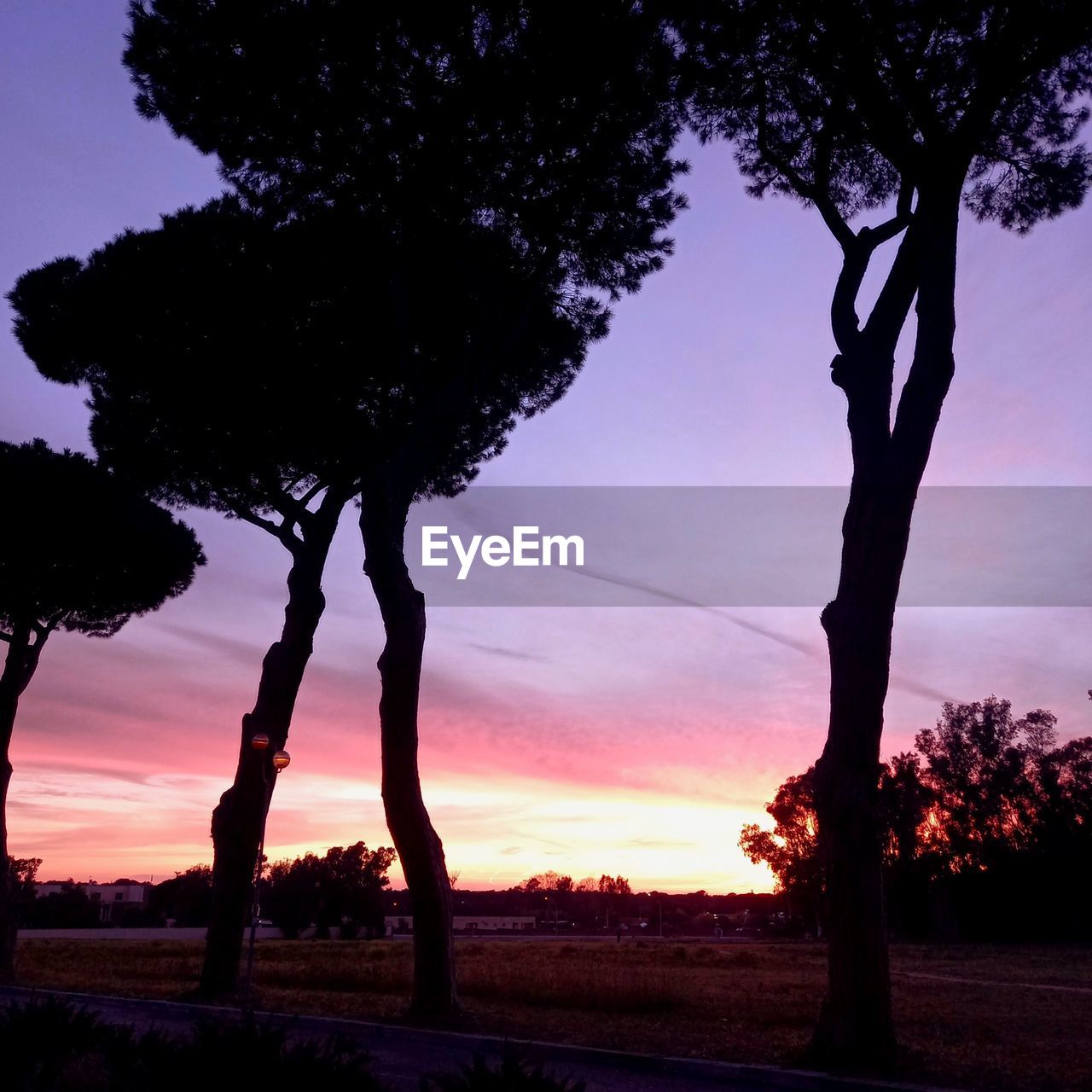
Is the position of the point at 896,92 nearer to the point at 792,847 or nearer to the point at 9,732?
the point at 9,732

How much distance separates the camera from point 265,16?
13.5 m

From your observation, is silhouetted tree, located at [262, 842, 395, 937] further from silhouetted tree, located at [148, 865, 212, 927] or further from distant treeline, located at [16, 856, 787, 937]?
silhouetted tree, located at [148, 865, 212, 927]

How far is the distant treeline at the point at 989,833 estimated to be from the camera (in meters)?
53.1

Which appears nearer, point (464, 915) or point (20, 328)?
point (20, 328)

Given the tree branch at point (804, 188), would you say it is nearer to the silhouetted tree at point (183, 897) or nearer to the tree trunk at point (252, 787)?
the tree trunk at point (252, 787)

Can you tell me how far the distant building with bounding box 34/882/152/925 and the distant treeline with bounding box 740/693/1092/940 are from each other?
55.7m

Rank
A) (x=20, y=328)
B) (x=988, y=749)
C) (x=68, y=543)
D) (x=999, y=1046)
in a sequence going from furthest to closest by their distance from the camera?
1. (x=988, y=749)
2. (x=68, y=543)
3. (x=20, y=328)
4. (x=999, y=1046)

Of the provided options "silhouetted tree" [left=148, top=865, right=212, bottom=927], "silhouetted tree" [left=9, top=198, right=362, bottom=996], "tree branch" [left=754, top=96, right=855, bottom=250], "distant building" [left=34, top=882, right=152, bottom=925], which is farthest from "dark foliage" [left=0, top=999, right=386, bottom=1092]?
"distant building" [left=34, top=882, right=152, bottom=925]

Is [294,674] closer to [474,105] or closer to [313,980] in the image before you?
[313,980]

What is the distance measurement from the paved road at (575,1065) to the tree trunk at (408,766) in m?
1.04

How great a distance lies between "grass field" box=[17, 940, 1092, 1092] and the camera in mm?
9828

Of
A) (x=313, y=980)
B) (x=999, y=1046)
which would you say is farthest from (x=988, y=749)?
(x=999, y=1046)

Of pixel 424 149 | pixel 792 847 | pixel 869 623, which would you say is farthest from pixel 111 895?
pixel 869 623

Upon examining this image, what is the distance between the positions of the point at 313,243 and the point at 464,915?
106 m
